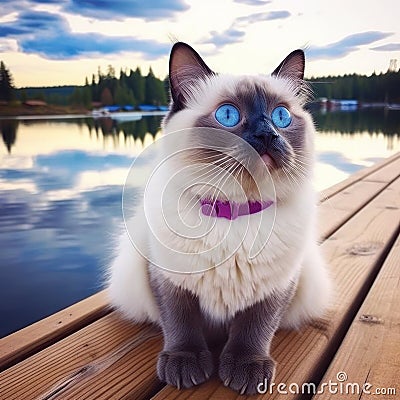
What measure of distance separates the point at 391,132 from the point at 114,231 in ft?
21.5

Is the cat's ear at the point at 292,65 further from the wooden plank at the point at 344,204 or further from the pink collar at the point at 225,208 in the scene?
the wooden plank at the point at 344,204

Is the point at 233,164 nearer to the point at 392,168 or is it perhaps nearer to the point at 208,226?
the point at 208,226

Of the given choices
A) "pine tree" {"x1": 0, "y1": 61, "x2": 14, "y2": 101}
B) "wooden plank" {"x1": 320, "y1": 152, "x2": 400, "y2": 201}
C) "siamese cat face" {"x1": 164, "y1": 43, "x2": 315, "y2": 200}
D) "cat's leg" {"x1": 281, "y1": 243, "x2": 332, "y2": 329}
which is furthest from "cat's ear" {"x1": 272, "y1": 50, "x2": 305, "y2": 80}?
"pine tree" {"x1": 0, "y1": 61, "x2": 14, "y2": 101}

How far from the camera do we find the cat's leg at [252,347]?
0.81 meters

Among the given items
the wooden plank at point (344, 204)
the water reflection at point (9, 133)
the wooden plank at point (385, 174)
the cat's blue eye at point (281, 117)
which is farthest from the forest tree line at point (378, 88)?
the water reflection at point (9, 133)

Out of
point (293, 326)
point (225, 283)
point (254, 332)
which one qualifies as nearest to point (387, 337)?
point (293, 326)

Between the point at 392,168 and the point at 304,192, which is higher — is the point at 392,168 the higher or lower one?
the lower one

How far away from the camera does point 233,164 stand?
0.77 metres

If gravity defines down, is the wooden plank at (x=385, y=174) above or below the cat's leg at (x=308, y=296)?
below

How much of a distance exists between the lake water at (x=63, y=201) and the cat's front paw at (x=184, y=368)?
1.10 feet

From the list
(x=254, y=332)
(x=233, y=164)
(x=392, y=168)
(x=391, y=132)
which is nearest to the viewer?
(x=233, y=164)

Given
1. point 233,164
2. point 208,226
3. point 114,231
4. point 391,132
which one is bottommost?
point 391,132

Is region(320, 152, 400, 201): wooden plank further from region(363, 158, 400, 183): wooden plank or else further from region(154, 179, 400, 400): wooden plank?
region(154, 179, 400, 400): wooden plank

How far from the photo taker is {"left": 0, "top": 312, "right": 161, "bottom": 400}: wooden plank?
31.8 inches
